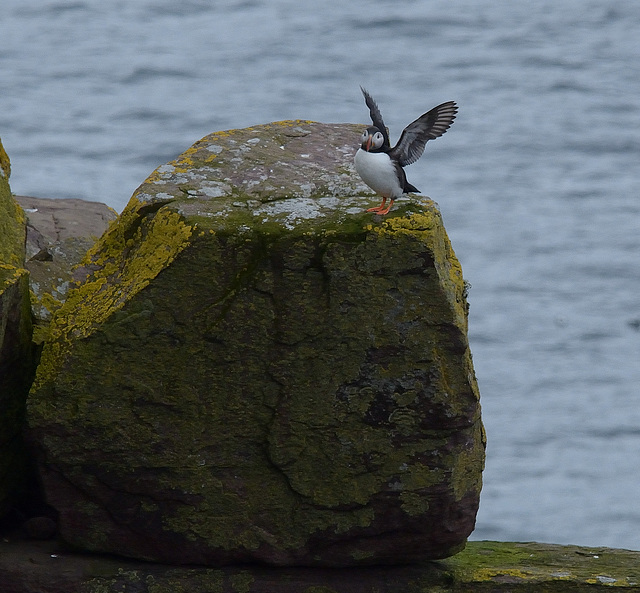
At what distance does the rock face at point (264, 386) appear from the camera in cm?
600

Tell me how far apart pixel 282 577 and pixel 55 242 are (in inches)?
108

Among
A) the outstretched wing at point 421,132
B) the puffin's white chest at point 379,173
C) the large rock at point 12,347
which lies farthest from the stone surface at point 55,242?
the outstretched wing at point 421,132

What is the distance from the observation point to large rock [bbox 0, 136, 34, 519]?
20.2 ft

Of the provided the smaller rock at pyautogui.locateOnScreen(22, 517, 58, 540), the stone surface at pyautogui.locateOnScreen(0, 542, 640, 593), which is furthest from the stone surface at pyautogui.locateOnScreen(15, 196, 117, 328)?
the stone surface at pyautogui.locateOnScreen(0, 542, 640, 593)

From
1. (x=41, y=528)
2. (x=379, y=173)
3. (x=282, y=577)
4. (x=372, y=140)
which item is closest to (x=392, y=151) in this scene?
(x=372, y=140)

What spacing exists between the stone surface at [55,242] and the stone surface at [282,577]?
122cm

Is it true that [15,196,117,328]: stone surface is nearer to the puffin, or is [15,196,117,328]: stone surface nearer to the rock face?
the rock face

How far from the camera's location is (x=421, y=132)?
251 inches

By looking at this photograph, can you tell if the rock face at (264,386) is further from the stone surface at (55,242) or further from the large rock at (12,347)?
the stone surface at (55,242)

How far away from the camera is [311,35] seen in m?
24.6

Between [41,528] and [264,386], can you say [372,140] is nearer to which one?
[264,386]

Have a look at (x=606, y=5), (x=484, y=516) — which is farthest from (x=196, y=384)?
(x=606, y=5)

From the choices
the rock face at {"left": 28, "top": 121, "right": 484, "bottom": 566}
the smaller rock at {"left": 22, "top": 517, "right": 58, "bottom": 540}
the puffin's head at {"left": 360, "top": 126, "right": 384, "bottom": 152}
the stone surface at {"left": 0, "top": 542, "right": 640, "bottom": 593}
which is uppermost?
the puffin's head at {"left": 360, "top": 126, "right": 384, "bottom": 152}

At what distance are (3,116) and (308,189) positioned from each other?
1700 centimetres
